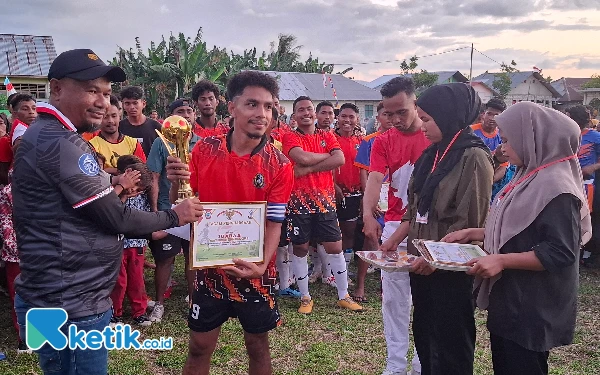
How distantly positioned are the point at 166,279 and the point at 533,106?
419cm

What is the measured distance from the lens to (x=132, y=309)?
5.03 meters

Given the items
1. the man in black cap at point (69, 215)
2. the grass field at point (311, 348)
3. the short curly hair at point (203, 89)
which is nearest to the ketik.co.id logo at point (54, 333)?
the man in black cap at point (69, 215)

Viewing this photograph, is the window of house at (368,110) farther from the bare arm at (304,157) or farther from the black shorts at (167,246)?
the black shorts at (167,246)

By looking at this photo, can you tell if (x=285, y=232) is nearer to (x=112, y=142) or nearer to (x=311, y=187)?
(x=311, y=187)

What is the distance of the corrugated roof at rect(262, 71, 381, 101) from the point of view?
3418cm

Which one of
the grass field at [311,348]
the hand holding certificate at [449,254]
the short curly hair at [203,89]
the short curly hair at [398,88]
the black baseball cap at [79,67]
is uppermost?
the short curly hair at [203,89]

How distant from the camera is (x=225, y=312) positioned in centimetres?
288

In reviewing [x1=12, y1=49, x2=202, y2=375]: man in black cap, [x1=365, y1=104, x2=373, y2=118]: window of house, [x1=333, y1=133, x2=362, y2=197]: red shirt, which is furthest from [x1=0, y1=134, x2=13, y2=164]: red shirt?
[x1=365, y1=104, x2=373, y2=118]: window of house

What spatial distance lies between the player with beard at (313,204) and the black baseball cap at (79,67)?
10.3ft

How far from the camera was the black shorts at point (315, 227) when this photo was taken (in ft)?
17.8

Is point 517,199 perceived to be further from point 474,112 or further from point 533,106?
point 474,112

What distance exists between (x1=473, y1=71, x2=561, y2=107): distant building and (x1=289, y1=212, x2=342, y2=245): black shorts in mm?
49155

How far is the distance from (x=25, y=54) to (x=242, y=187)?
37.1 metres

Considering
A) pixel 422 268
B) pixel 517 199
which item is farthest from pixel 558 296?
pixel 422 268
